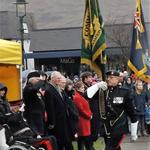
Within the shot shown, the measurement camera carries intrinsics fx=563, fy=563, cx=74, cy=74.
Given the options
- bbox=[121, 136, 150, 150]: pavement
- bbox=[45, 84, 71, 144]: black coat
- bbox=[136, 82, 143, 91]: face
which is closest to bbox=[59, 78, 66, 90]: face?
bbox=[45, 84, 71, 144]: black coat

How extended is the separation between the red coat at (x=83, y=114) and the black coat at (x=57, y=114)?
1608mm

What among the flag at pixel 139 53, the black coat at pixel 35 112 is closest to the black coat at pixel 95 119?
the flag at pixel 139 53

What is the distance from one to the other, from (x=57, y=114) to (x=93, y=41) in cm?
189

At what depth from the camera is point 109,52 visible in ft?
149

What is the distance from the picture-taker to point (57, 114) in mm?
9500

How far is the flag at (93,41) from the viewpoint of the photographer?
10.6 metres

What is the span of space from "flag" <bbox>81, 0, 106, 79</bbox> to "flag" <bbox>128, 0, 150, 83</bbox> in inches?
108

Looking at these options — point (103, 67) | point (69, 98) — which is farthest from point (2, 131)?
point (103, 67)

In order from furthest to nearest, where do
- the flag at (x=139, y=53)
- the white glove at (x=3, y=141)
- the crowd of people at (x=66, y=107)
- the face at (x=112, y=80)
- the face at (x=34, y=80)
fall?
1. the flag at (x=139, y=53)
2. the face at (x=112, y=80)
3. the crowd of people at (x=66, y=107)
4. the face at (x=34, y=80)
5. the white glove at (x=3, y=141)

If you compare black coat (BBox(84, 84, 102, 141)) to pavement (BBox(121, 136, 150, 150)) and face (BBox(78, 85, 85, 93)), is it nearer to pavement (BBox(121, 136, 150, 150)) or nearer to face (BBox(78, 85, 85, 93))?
face (BBox(78, 85, 85, 93))

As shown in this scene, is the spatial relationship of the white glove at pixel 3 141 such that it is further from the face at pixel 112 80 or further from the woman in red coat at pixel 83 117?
the woman in red coat at pixel 83 117

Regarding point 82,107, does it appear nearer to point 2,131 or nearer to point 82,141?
point 82,141

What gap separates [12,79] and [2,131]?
383 centimetres

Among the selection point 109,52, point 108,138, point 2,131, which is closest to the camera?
point 2,131
